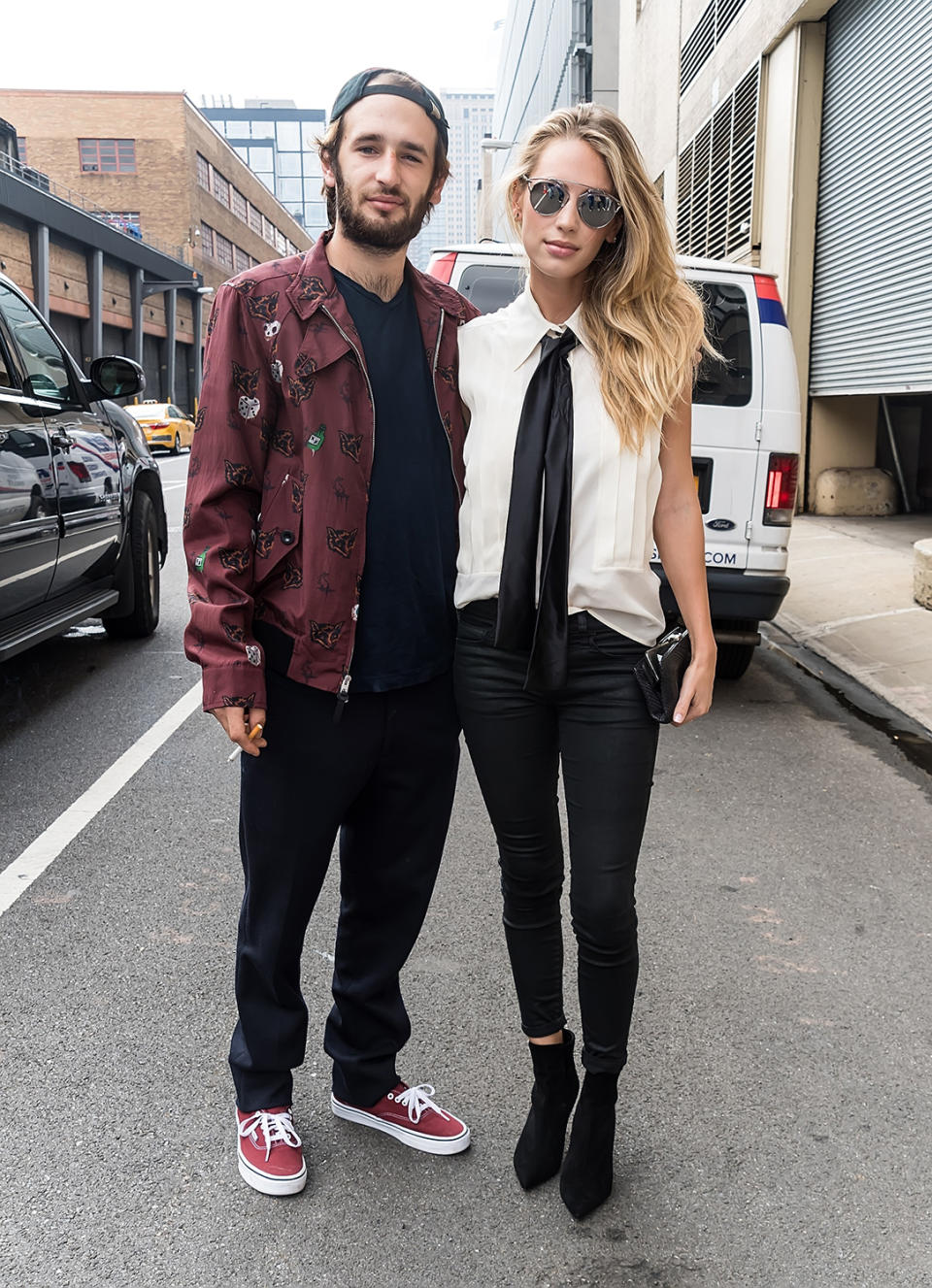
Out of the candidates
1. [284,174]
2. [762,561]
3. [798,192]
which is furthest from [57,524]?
[284,174]

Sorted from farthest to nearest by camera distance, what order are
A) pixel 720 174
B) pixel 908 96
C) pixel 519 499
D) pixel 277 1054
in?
pixel 720 174 < pixel 908 96 < pixel 277 1054 < pixel 519 499

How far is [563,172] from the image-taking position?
7.29 feet

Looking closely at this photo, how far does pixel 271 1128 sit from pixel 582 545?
1330 mm

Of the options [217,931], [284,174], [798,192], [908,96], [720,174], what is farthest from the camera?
[284,174]

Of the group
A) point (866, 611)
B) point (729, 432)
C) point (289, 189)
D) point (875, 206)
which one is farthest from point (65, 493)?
point (289, 189)

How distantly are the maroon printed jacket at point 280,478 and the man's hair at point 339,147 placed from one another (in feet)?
0.54

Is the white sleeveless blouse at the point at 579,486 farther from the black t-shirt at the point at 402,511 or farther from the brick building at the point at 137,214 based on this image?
the brick building at the point at 137,214

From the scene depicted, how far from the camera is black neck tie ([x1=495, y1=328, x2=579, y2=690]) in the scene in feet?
7.03

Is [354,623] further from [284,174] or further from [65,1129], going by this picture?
[284,174]

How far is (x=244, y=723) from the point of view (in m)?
2.18

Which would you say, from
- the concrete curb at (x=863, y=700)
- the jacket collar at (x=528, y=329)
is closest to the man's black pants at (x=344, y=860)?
the jacket collar at (x=528, y=329)

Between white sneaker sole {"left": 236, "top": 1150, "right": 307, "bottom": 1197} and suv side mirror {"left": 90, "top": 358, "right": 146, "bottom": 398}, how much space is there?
4.58 meters

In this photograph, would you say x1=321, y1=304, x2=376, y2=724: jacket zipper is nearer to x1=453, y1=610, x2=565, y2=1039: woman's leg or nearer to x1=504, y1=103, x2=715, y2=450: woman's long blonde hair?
x1=453, y1=610, x2=565, y2=1039: woman's leg

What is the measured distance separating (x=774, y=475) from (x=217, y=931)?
3762 mm
